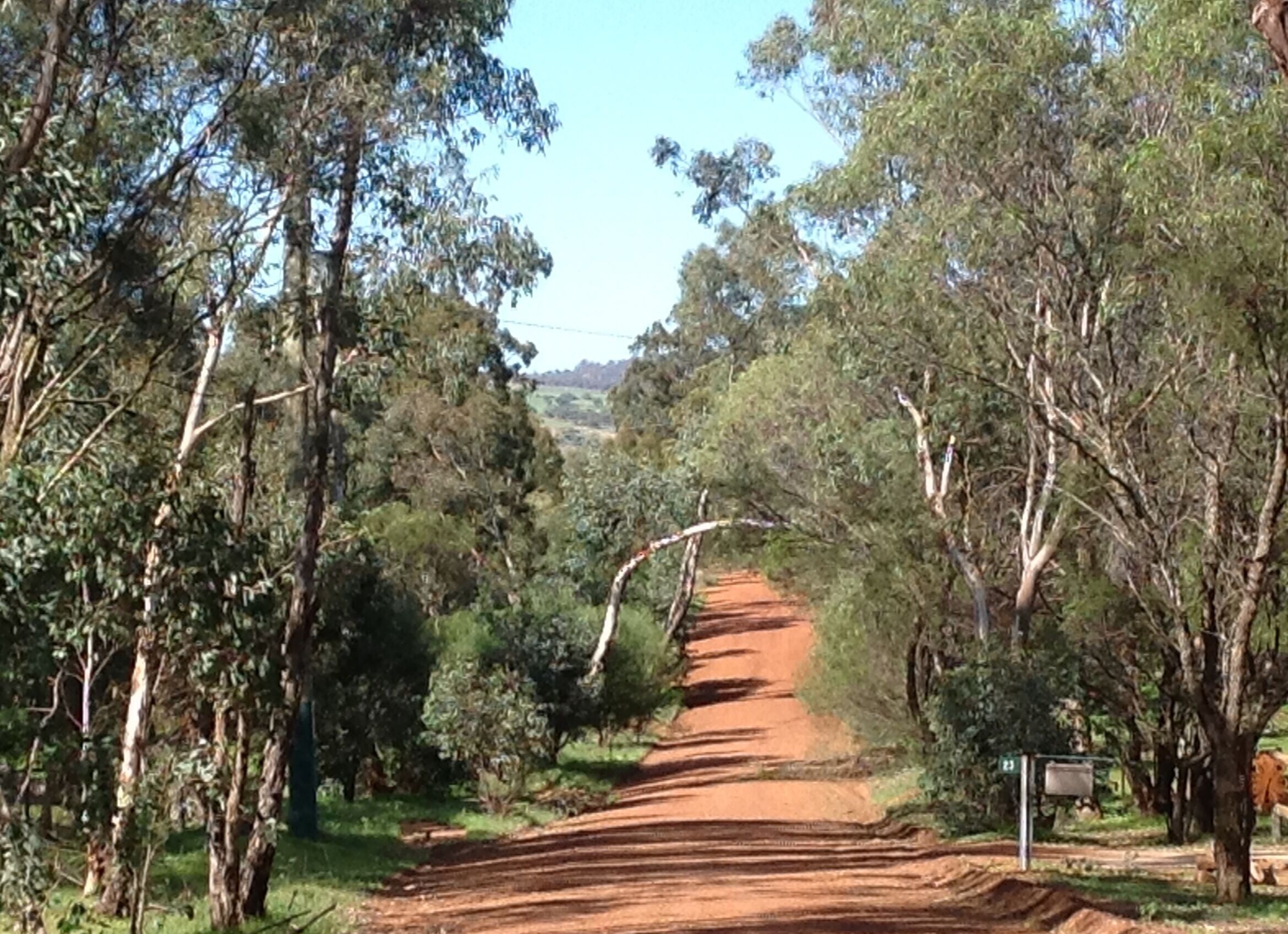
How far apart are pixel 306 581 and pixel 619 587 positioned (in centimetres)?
2679

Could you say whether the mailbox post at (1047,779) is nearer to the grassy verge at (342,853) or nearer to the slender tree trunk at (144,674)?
the grassy verge at (342,853)

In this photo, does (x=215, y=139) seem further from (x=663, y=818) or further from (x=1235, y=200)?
(x=663, y=818)

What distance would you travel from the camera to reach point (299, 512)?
23.3m

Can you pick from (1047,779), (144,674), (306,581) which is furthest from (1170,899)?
(144,674)

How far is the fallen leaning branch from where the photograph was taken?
4150cm

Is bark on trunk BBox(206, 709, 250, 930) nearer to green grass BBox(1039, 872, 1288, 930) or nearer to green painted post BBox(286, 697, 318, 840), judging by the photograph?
green grass BBox(1039, 872, 1288, 930)

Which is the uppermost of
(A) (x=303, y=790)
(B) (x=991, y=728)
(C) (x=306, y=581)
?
(C) (x=306, y=581)

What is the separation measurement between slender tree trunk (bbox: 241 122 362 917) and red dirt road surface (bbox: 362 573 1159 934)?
1454 mm

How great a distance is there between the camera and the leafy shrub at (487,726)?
32.2m

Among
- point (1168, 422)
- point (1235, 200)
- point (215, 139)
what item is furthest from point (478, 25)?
point (1168, 422)

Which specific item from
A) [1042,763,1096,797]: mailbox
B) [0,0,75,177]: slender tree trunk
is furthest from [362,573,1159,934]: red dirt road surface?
[0,0,75,177]: slender tree trunk

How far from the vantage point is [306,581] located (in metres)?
17.5

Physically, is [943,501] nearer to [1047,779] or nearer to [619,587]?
[1047,779]

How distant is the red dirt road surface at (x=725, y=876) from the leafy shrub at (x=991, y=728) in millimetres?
897
